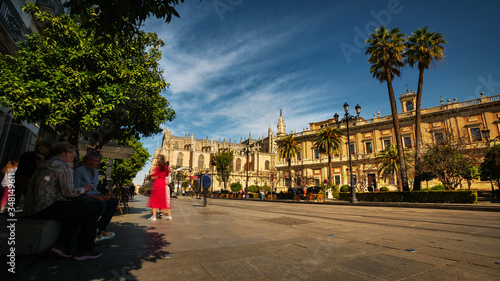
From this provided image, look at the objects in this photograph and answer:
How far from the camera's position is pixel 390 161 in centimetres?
3048

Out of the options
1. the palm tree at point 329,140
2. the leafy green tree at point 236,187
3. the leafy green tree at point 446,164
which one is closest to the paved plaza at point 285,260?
the leafy green tree at point 446,164

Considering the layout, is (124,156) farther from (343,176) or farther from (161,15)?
(343,176)

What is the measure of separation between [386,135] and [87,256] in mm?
39049

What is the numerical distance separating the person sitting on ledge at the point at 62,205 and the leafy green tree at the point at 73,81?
3818 millimetres

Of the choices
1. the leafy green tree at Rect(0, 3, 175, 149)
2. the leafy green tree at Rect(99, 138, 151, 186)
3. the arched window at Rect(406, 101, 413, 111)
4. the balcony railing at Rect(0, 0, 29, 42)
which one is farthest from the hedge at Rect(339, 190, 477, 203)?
the arched window at Rect(406, 101, 413, 111)

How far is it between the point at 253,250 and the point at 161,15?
11.8ft

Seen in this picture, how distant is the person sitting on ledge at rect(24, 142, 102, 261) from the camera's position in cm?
257

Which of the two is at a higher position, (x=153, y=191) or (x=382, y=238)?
(x=153, y=191)

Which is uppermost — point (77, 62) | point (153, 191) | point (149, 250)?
point (77, 62)

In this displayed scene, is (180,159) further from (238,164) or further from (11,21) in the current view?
(11,21)

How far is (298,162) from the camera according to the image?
44.1 meters

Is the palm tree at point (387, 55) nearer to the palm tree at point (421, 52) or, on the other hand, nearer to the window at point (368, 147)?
the palm tree at point (421, 52)

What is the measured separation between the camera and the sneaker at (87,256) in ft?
8.82

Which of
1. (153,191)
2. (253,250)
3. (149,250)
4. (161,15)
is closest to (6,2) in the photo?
(153,191)
